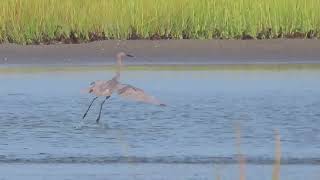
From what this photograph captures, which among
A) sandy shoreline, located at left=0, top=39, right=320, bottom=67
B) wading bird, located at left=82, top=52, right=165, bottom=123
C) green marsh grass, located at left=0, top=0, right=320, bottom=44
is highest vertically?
wading bird, located at left=82, top=52, right=165, bottom=123

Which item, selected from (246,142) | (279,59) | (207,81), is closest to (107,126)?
(246,142)

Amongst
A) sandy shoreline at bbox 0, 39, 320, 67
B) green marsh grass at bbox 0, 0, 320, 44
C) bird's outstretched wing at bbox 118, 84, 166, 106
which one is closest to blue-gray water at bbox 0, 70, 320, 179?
bird's outstretched wing at bbox 118, 84, 166, 106

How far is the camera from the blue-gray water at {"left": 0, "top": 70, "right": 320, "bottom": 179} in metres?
6.43

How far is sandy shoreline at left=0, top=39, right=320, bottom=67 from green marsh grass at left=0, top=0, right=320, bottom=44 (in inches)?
8.1

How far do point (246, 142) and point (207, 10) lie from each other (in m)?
6.80

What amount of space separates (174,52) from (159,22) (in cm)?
73

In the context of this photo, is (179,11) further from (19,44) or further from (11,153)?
(11,153)

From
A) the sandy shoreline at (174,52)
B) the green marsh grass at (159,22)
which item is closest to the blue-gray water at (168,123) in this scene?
the sandy shoreline at (174,52)

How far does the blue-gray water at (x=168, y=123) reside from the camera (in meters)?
6.43

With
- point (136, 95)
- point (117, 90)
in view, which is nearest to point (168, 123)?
point (136, 95)

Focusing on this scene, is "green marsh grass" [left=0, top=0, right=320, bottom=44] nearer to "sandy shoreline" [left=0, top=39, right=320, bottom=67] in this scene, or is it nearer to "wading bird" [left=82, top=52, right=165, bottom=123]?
"sandy shoreline" [left=0, top=39, right=320, bottom=67]

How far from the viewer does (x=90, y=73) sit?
11.4m

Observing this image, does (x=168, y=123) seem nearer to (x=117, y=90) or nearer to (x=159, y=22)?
(x=117, y=90)

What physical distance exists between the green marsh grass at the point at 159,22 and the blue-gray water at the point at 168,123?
257 cm
